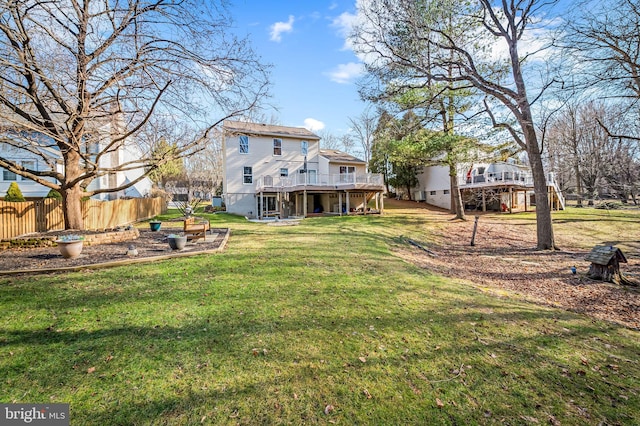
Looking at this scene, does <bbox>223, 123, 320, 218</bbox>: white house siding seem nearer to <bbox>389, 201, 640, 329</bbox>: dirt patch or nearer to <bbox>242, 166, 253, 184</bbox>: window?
<bbox>242, 166, 253, 184</bbox>: window

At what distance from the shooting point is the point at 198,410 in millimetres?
2549

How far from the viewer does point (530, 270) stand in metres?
8.41

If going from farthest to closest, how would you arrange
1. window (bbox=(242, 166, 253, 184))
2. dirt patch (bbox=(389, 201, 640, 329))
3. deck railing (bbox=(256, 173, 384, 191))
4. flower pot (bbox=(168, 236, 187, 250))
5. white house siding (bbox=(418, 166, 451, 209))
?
white house siding (bbox=(418, 166, 451, 209)) → window (bbox=(242, 166, 253, 184)) → deck railing (bbox=(256, 173, 384, 191)) → flower pot (bbox=(168, 236, 187, 250)) → dirt patch (bbox=(389, 201, 640, 329))

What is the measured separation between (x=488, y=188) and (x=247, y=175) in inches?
804

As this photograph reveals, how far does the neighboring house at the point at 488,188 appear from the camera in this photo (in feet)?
73.4

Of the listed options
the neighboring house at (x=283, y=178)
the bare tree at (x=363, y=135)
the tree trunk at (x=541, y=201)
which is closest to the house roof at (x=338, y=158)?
the neighboring house at (x=283, y=178)

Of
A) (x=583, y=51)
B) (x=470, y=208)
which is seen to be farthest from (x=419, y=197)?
(x=583, y=51)

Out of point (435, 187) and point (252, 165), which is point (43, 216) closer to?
point (252, 165)

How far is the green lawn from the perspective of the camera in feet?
8.71

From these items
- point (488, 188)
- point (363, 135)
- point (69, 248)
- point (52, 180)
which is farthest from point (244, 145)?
point (488, 188)

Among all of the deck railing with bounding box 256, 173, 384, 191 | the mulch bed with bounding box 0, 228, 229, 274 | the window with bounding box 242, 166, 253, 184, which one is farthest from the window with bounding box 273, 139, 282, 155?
the mulch bed with bounding box 0, 228, 229, 274

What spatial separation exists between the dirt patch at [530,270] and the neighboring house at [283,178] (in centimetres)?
958

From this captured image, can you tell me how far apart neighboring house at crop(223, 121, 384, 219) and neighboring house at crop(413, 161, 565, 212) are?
7308 millimetres

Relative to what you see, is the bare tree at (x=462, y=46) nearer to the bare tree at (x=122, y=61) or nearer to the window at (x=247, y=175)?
the bare tree at (x=122, y=61)
